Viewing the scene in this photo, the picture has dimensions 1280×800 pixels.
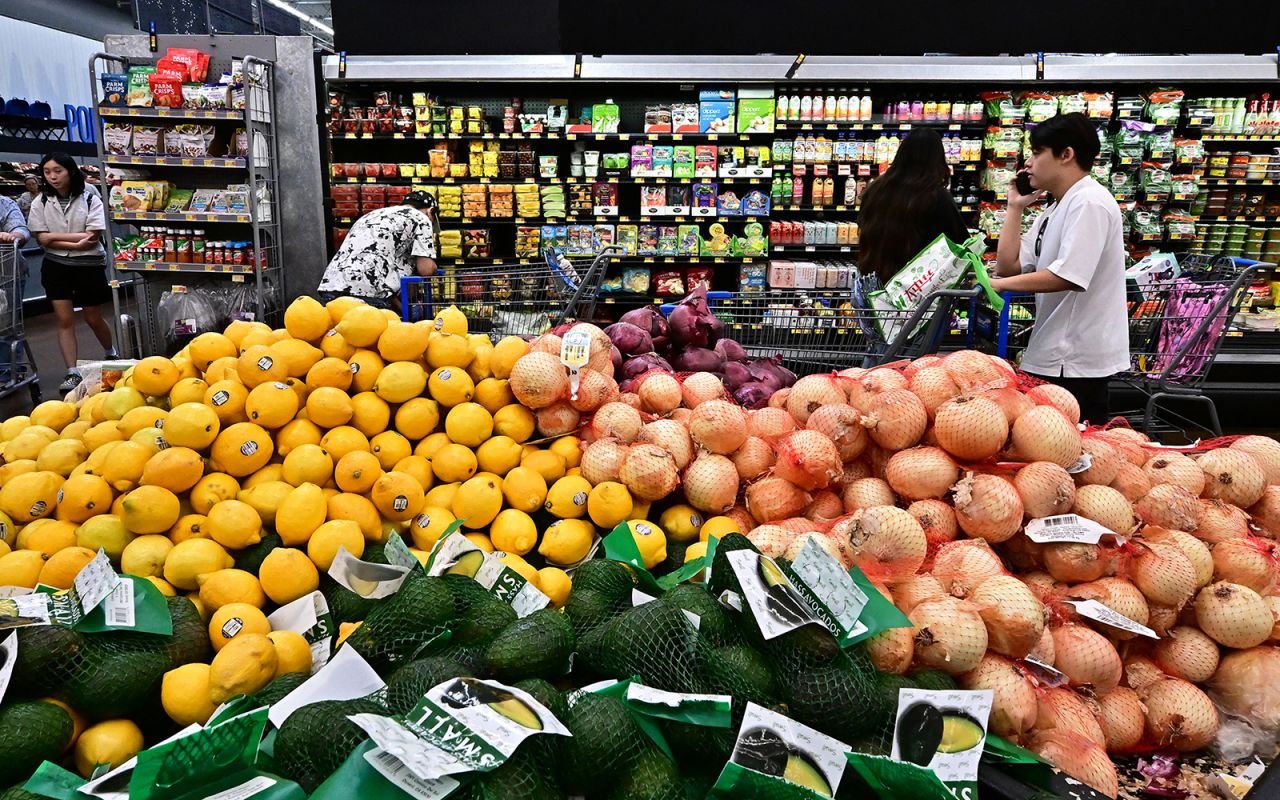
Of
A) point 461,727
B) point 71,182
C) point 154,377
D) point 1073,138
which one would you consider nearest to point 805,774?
point 461,727

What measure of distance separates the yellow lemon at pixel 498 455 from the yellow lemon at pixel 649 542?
40cm

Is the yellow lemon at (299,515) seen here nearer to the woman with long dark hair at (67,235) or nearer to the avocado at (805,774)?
the avocado at (805,774)

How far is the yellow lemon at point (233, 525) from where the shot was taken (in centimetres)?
166

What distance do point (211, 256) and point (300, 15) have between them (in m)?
15.6

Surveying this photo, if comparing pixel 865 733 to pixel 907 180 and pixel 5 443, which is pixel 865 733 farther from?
pixel 907 180

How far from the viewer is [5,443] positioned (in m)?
2.06

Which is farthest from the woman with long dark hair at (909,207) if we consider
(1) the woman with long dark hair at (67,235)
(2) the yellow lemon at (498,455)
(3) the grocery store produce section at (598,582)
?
(1) the woman with long dark hair at (67,235)

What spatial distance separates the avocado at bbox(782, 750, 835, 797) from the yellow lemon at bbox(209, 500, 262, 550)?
1.22 meters

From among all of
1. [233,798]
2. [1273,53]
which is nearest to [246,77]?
[233,798]

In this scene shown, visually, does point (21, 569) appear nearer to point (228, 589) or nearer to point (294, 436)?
point (228, 589)

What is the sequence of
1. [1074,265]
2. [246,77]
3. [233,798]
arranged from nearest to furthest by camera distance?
[233,798]
[1074,265]
[246,77]

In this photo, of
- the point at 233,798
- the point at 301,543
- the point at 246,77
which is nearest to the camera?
the point at 233,798

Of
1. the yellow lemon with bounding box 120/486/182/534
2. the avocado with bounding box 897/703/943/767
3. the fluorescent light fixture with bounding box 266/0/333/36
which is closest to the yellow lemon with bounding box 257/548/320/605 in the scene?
the yellow lemon with bounding box 120/486/182/534

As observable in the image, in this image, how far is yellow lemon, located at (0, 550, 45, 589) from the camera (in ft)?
5.15
